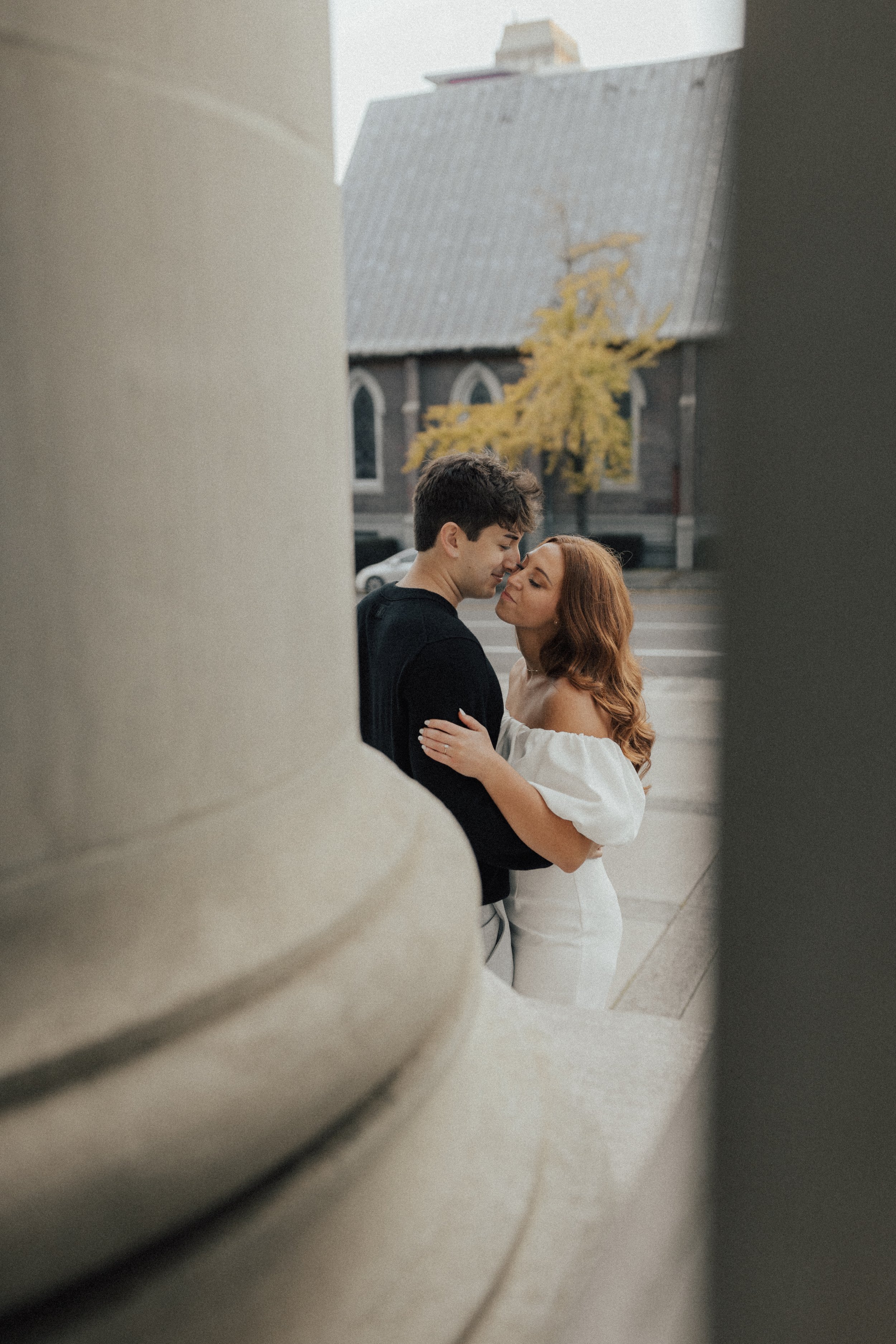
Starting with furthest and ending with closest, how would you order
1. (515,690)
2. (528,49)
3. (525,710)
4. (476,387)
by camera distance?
1. (528,49)
2. (476,387)
3. (515,690)
4. (525,710)

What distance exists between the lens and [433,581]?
2.71 meters

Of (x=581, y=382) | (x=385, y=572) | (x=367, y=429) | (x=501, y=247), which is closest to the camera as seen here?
(x=385, y=572)

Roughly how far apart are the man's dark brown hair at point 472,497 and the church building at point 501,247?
2404cm

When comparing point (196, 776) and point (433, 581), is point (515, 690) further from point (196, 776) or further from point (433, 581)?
point (196, 776)

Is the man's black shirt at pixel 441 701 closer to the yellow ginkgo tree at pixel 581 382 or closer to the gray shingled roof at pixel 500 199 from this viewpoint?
the yellow ginkgo tree at pixel 581 382

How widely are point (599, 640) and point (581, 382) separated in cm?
2463

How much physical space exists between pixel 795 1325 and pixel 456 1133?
89cm

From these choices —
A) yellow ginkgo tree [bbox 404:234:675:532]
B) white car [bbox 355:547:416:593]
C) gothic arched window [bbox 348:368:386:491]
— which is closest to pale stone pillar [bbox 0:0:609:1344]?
white car [bbox 355:547:416:593]

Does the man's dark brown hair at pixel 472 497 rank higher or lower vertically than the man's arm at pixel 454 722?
higher

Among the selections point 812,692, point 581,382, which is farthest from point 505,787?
point 581,382

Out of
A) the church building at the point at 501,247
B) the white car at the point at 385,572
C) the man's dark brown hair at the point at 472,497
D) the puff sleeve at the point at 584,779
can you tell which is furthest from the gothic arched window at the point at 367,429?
the puff sleeve at the point at 584,779

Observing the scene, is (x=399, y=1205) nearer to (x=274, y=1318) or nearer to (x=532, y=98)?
(x=274, y=1318)

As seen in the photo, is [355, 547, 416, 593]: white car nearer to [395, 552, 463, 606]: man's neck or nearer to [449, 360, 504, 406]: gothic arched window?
[449, 360, 504, 406]: gothic arched window

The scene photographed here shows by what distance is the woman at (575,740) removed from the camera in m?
2.60
